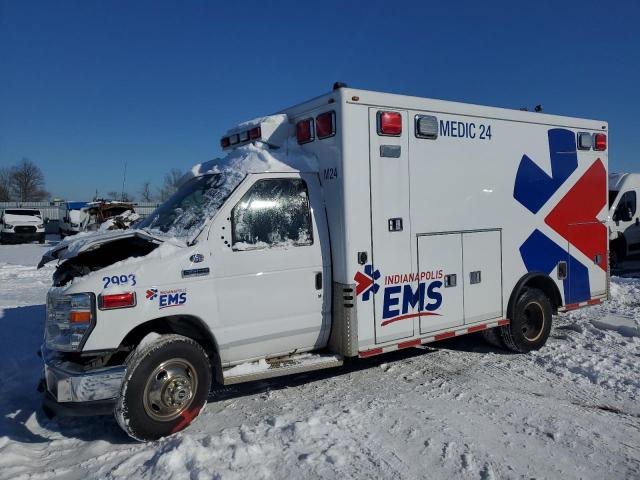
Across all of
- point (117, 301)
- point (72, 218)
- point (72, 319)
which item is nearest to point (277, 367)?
point (117, 301)

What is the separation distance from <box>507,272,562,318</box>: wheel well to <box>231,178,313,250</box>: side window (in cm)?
289

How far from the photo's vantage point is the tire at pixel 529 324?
21.1 feet

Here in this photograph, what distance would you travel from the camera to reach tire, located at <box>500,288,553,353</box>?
21.1ft

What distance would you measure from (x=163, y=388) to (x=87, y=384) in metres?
0.59

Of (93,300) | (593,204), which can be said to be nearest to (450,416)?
(93,300)

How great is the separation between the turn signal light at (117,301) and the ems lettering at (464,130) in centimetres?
359

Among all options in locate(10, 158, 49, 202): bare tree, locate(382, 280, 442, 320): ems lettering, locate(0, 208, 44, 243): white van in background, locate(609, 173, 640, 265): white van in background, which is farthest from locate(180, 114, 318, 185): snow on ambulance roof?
locate(10, 158, 49, 202): bare tree

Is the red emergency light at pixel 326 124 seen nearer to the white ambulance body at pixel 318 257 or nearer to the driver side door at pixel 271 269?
the white ambulance body at pixel 318 257

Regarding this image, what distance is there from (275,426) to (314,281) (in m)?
1.40

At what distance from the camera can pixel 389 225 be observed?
534 centimetres

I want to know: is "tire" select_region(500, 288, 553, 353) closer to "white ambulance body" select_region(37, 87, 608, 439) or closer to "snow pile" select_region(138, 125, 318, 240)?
"white ambulance body" select_region(37, 87, 608, 439)

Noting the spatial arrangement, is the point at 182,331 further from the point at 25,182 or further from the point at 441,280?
the point at 25,182

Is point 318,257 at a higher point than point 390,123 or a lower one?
lower

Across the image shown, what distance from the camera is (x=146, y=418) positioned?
4.17 m
